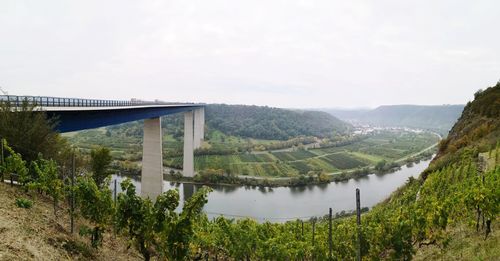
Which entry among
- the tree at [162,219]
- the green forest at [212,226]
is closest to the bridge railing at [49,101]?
the green forest at [212,226]

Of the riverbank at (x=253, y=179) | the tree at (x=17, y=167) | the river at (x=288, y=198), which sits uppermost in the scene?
the tree at (x=17, y=167)

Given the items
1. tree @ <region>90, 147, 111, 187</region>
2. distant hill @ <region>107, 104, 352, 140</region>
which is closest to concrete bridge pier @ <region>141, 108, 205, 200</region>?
tree @ <region>90, 147, 111, 187</region>

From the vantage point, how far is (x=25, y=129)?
47.9ft

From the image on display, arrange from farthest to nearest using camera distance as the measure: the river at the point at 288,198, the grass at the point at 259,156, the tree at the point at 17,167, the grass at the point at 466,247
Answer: the grass at the point at 259,156 < the river at the point at 288,198 < the tree at the point at 17,167 < the grass at the point at 466,247

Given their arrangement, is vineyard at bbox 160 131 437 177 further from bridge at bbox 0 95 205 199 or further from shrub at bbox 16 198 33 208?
shrub at bbox 16 198 33 208

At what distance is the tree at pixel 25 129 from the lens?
14.3m

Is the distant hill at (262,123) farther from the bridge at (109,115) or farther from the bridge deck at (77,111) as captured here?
the bridge deck at (77,111)

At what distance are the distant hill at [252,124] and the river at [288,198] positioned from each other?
54.8 m

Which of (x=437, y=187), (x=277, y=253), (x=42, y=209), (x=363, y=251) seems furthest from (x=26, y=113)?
(x=437, y=187)

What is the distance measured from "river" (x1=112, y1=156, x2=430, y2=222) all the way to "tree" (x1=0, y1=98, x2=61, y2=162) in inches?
987

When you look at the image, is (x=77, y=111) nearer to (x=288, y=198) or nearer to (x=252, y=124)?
(x=288, y=198)

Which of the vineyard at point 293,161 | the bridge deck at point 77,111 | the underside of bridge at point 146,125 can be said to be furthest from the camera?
the vineyard at point 293,161

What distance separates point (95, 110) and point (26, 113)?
737 cm

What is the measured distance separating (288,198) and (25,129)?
38.9m
